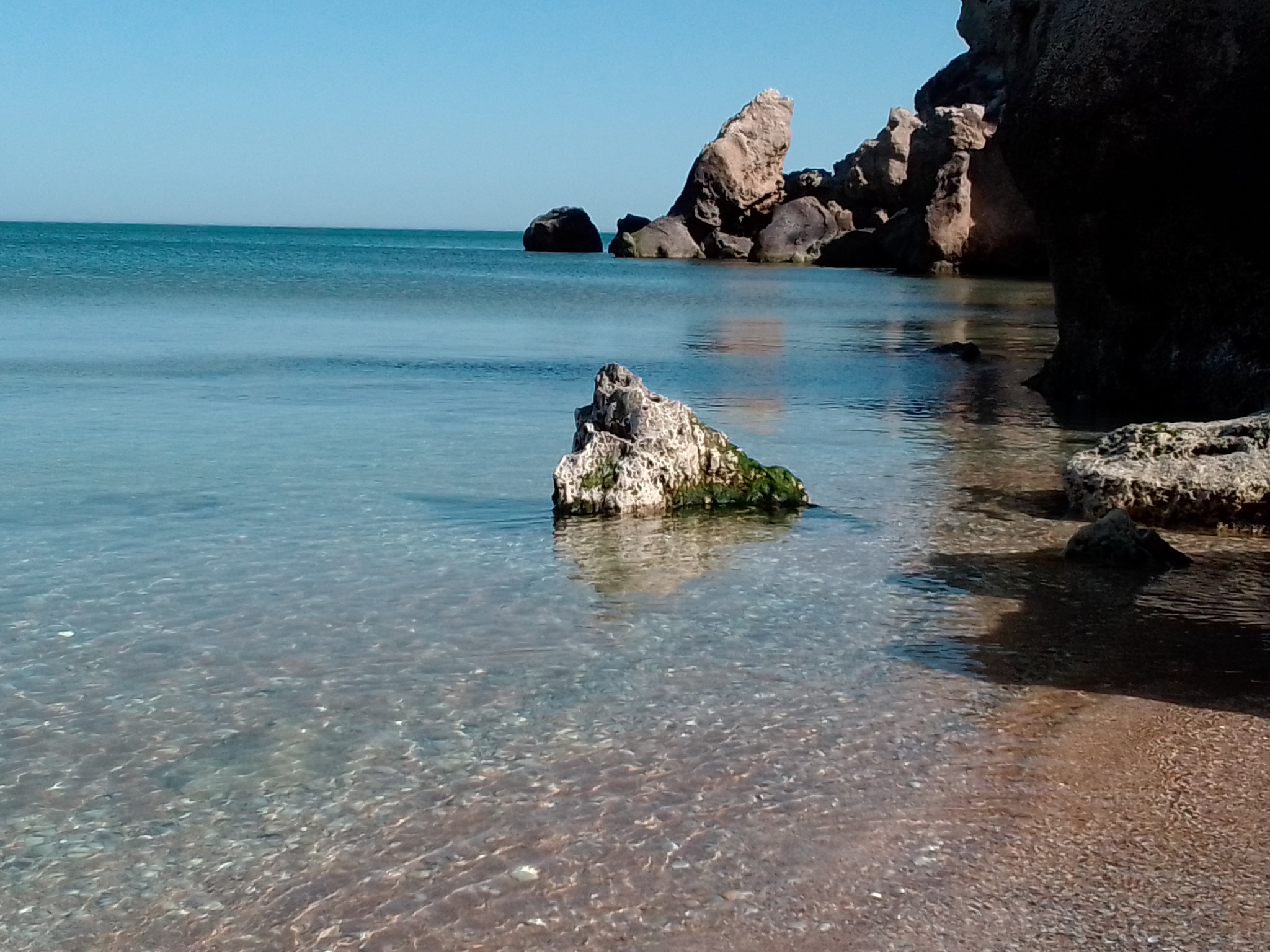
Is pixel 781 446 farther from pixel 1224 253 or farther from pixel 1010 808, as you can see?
pixel 1010 808

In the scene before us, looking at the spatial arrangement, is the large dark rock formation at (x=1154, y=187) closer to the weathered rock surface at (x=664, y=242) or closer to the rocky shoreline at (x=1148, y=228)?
the rocky shoreline at (x=1148, y=228)

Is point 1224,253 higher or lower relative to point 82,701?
higher

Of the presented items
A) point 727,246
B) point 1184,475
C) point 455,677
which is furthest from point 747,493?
point 727,246

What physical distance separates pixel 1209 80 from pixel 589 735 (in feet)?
35.3

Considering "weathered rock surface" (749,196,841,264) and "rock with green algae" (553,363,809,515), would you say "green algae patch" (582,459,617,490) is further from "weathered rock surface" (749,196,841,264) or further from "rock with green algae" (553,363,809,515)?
"weathered rock surface" (749,196,841,264)

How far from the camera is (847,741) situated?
5758 millimetres

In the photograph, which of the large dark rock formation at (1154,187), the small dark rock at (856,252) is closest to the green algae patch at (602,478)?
the large dark rock formation at (1154,187)

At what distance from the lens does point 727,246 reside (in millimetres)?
77562

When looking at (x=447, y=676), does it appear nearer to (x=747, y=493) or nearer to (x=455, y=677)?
(x=455, y=677)

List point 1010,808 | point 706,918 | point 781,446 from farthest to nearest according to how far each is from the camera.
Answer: point 781,446
point 1010,808
point 706,918

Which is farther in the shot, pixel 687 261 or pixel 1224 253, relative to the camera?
pixel 687 261

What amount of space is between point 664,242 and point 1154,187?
66955 mm

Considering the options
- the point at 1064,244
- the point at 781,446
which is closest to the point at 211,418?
the point at 781,446

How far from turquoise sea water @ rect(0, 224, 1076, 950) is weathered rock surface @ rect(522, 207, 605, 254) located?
259 feet
